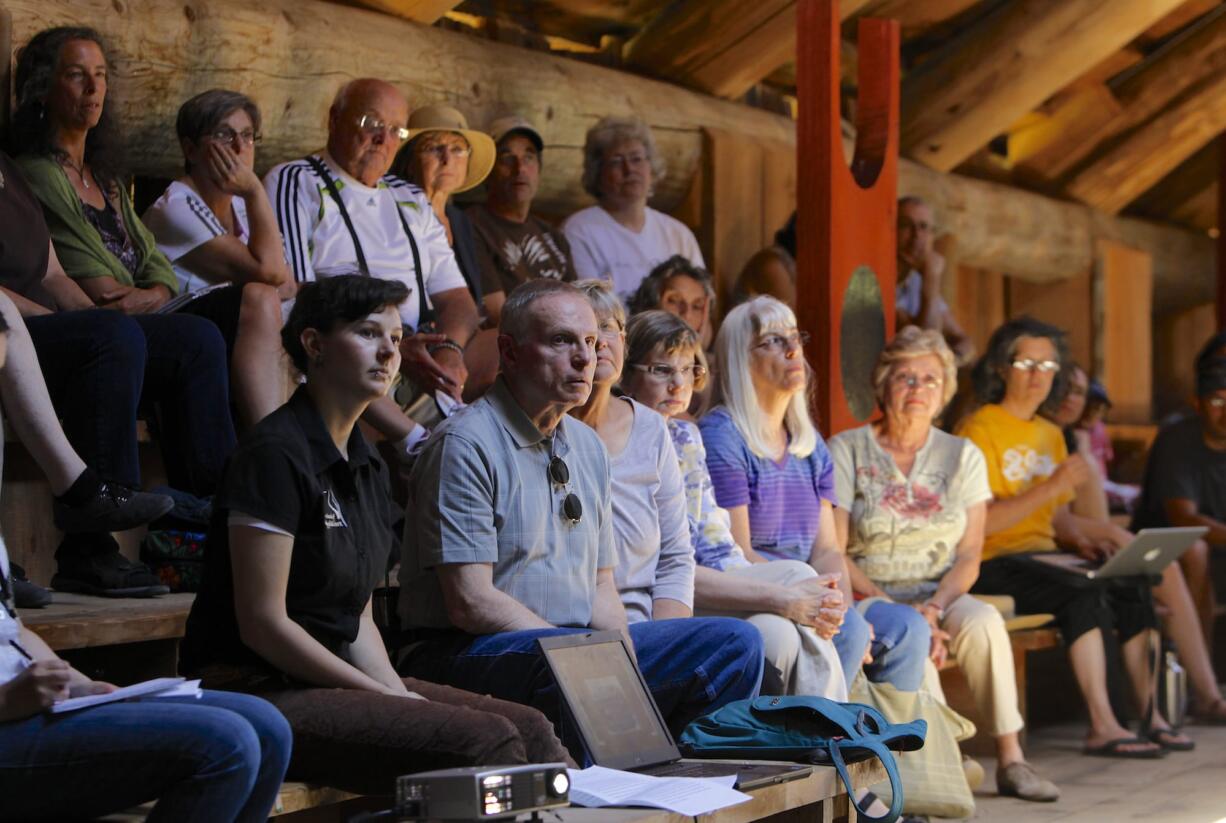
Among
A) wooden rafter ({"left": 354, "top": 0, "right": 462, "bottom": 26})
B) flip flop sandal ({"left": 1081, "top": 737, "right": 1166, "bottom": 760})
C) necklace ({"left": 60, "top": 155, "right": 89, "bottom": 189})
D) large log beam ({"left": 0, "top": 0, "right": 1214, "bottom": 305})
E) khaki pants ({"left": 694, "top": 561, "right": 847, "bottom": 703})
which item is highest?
wooden rafter ({"left": 354, "top": 0, "right": 462, "bottom": 26})

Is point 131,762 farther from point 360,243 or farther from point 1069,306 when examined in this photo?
point 1069,306

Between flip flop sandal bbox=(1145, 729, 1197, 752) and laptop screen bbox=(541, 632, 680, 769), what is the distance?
2929 millimetres

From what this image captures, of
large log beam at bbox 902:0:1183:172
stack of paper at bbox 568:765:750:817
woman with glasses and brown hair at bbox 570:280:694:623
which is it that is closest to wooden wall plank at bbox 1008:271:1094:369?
large log beam at bbox 902:0:1183:172

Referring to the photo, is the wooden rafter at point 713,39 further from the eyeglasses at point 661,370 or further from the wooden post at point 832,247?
the eyeglasses at point 661,370

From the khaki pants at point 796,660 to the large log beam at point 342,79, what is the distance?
1989 millimetres

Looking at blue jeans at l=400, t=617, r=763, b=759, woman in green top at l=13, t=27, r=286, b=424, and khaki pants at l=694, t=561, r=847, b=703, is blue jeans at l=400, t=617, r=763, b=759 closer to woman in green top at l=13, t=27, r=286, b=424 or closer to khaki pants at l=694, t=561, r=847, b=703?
khaki pants at l=694, t=561, r=847, b=703

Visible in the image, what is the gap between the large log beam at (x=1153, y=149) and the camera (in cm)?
860

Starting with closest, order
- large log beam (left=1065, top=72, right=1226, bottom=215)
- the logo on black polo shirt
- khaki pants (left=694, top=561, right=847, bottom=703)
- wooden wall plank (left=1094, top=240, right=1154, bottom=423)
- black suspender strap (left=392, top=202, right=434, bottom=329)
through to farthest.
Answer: the logo on black polo shirt → khaki pants (left=694, top=561, right=847, bottom=703) → black suspender strap (left=392, top=202, right=434, bottom=329) → large log beam (left=1065, top=72, right=1226, bottom=215) → wooden wall plank (left=1094, top=240, right=1154, bottom=423)

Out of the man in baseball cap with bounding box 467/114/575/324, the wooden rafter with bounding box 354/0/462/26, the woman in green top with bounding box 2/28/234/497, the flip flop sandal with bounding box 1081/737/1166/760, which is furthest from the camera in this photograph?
the flip flop sandal with bounding box 1081/737/1166/760

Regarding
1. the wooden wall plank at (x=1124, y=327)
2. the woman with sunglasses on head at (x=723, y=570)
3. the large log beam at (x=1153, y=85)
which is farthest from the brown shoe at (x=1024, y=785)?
the large log beam at (x=1153, y=85)

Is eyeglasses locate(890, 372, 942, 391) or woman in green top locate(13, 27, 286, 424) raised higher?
woman in green top locate(13, 27, 286, 424)

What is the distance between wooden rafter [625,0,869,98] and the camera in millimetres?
6391

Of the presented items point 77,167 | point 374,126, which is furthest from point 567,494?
point 374,126

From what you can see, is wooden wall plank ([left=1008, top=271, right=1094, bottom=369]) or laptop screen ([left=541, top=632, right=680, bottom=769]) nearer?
laptop screen ([left=541, top=632, right=680, bottom=769])
